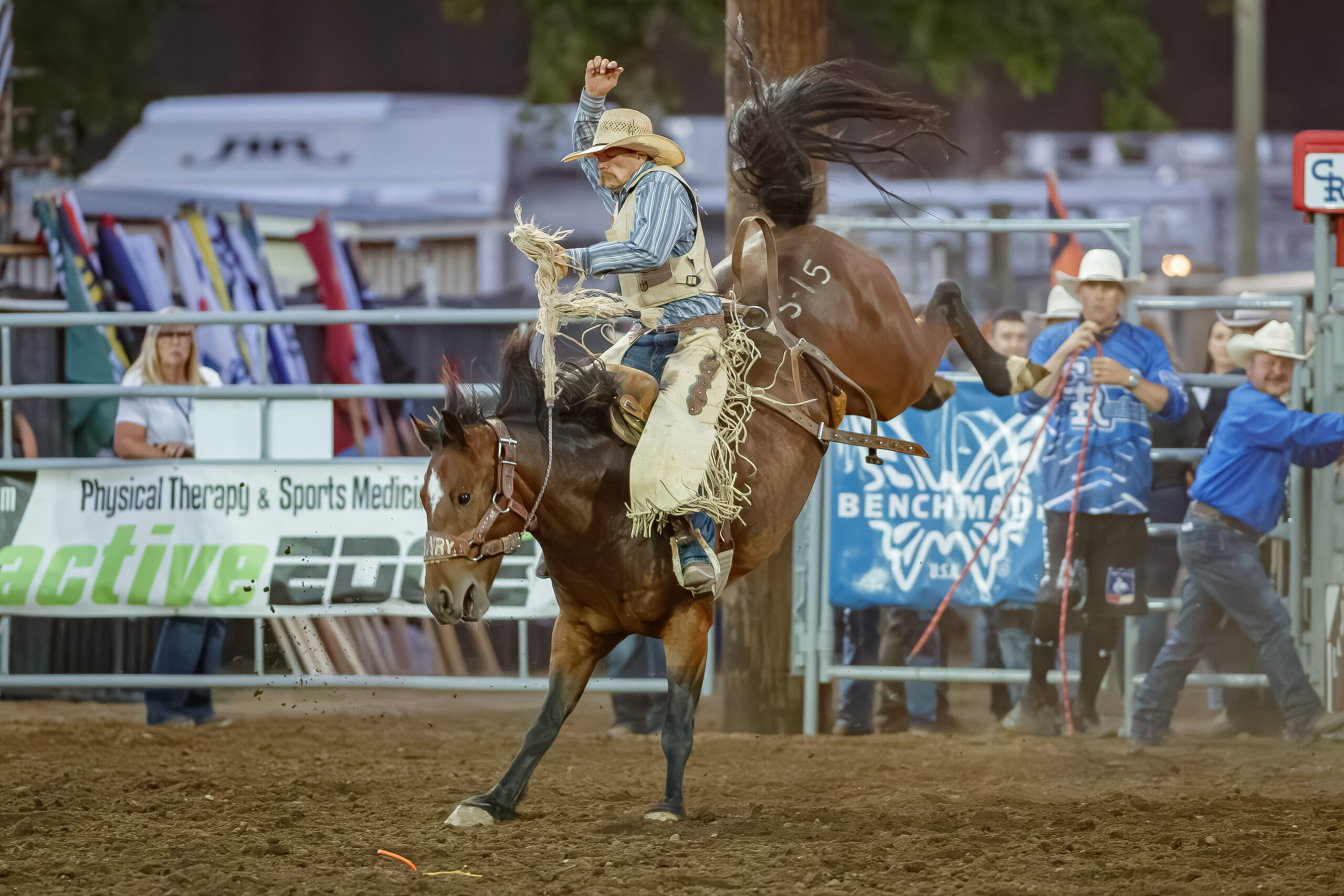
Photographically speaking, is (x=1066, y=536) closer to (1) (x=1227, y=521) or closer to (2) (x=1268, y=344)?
(1) (x=1227, y=521)

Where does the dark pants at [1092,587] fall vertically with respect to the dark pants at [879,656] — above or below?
above

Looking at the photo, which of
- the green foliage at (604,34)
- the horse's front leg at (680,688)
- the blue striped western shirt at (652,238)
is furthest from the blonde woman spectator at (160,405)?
the green foliage at (604,34)

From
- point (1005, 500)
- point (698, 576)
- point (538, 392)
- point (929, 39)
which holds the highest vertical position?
point (929, 39)

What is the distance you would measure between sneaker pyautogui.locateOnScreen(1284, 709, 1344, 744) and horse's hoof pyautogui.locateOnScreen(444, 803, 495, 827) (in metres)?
3.86

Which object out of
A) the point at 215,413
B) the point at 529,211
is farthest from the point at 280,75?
the point at 215,413

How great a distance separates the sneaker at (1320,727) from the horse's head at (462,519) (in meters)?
4.04

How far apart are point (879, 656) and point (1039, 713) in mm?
869

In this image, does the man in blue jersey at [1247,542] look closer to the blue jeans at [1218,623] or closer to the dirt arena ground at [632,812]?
the blue jeans at [1218,623]

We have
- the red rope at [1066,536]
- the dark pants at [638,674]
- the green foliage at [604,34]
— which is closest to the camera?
the red rope at [1066,536]

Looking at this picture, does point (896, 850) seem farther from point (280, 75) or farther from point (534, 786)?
point (280, 75)

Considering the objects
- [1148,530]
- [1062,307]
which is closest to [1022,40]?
[1062,307]

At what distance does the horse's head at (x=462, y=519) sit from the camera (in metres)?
4.89

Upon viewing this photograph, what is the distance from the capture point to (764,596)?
738 centimetres

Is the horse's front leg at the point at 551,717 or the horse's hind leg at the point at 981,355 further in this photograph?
the horse's hind leg at the point at 981,355
